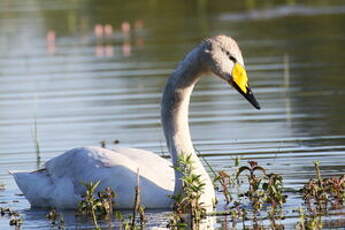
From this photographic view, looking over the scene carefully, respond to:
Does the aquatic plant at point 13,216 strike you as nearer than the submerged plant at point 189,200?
No

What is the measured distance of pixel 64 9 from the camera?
34156 mm

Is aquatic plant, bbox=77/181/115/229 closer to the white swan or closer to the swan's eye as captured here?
the white swan

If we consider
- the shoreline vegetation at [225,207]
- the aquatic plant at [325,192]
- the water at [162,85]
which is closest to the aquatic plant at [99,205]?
the shoreline vegetation at [225,207]

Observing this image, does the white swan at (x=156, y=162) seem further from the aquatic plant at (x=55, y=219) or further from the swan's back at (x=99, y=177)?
the aquatic plant at (x=55, y=219)

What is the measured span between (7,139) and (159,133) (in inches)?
77.6

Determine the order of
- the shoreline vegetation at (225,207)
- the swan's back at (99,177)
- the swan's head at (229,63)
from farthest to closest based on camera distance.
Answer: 1. the swan's back at (99,177)
2. the swan's head at (229,63)
3. the shoreline vegetation at (225,207)

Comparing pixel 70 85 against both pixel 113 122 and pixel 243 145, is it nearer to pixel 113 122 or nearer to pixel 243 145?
pixel 113 122

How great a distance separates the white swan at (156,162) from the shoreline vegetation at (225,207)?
162mm

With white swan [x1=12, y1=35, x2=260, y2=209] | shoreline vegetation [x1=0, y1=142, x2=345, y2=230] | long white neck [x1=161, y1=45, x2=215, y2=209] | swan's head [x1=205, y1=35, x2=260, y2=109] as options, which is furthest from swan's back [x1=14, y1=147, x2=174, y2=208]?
swan's head [x1=205, y1=35, x2=260, y2=109]

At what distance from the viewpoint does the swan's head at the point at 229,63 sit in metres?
9.91

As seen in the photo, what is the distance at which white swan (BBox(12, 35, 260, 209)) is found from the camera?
999 cm

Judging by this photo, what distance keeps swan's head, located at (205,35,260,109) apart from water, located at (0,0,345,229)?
108 cm

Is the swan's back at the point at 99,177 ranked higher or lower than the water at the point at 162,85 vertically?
lower

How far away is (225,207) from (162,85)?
358 inches
